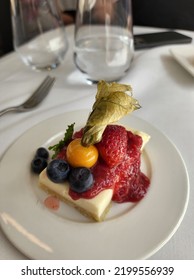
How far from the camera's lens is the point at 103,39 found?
85 centimetres

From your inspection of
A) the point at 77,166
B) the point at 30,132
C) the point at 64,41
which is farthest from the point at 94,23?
the point at 77,166

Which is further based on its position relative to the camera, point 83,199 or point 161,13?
point 161,13

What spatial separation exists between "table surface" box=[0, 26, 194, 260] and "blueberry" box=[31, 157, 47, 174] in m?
0.10

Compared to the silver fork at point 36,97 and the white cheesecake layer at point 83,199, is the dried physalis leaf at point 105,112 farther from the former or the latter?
the silver fork at point 36,97

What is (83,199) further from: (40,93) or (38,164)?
(40,93)

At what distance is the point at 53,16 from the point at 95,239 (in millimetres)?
624

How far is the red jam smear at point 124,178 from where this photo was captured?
512mm

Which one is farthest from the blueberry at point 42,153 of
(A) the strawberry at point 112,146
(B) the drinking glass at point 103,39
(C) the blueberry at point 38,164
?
(B) the drinking glass at point 103,39

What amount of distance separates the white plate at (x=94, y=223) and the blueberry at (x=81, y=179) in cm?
4

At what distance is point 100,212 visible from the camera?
484 mm

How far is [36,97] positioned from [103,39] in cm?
25

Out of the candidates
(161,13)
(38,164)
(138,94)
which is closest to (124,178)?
(38,164)

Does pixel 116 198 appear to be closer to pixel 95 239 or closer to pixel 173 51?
pixel 95 239

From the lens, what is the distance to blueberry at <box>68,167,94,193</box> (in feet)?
1.61
